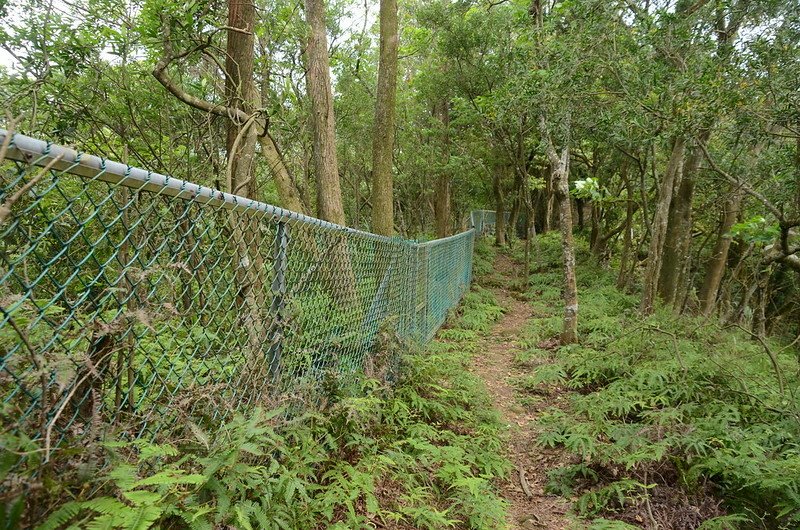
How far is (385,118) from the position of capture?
7148 mm

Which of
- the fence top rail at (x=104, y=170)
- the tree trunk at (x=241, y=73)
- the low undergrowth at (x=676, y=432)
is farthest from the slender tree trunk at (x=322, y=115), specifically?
the fence top rail at (x=104, y=170)

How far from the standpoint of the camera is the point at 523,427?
15.7 feet

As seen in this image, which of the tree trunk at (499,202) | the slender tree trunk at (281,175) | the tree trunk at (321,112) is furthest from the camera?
the tree trunk at (499,202)

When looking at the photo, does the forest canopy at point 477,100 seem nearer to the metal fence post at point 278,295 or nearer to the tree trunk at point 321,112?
the tree trunk at point 321,112

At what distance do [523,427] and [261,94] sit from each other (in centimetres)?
646

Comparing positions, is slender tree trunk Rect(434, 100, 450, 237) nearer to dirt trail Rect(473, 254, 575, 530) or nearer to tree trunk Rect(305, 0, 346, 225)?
dirt trail Rect(473, 254, 575, 530)

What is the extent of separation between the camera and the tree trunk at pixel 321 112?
22.1 ft

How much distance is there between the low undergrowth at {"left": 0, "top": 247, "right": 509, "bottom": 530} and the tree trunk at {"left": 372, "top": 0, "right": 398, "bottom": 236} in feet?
8.97

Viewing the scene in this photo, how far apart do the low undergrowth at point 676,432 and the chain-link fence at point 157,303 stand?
2189 millimetres

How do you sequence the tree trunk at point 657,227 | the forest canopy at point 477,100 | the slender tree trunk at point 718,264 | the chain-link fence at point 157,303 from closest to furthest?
the chain-link fence at point 157,303 → the forest canopy at point 477,100 → the tree trunk at point 657,227 → the slender tree trunk at point 718,264

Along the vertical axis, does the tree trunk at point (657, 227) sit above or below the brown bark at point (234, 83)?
below

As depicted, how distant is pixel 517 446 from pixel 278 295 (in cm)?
319

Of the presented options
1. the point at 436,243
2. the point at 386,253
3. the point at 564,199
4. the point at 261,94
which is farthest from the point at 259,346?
the point at 564,199

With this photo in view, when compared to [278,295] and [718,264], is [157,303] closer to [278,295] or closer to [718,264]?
[278,295]
